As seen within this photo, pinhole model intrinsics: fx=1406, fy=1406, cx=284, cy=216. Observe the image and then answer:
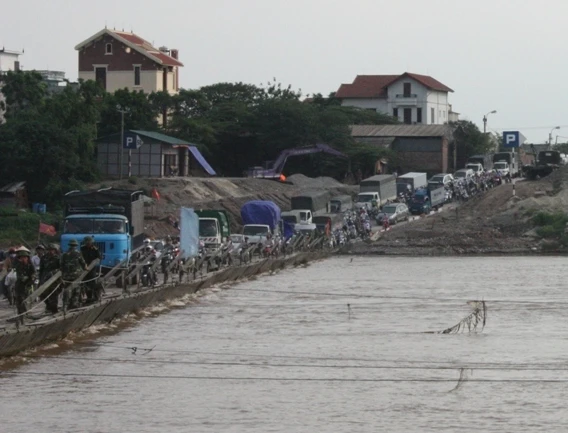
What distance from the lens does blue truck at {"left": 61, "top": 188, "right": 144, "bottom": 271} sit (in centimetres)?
3553

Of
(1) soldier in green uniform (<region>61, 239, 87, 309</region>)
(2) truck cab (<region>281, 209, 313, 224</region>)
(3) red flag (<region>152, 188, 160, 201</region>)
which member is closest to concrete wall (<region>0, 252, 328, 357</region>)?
(1) soldier in green uniform (<region>61, 239, 87, 309</region>)

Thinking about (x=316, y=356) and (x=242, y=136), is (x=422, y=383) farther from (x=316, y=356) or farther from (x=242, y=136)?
(x=242, y=136)

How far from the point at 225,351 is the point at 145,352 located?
5.51 feet

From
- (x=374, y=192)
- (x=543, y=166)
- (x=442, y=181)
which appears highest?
(x=543, y=166)

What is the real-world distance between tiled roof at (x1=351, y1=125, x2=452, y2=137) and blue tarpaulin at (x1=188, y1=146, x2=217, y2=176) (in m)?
16.3

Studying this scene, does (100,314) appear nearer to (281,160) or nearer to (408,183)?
(408,183)

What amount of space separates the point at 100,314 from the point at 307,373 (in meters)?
7.09

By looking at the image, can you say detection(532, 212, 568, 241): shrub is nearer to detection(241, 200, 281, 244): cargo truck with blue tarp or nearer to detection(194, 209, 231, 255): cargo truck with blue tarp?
detection(241, 200, 281, 244): cargo truck with blue tarp

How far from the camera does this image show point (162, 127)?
9081 centimetres

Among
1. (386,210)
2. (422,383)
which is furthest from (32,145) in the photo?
(422,383)

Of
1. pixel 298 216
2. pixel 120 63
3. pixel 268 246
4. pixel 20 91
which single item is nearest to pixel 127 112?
pixel 20 91

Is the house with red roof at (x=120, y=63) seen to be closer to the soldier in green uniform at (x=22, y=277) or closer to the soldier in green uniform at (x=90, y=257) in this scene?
the soldier in green uniform at (x=90, y=257)

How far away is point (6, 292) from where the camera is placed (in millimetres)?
29125

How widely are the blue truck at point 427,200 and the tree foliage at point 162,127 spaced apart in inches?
542
